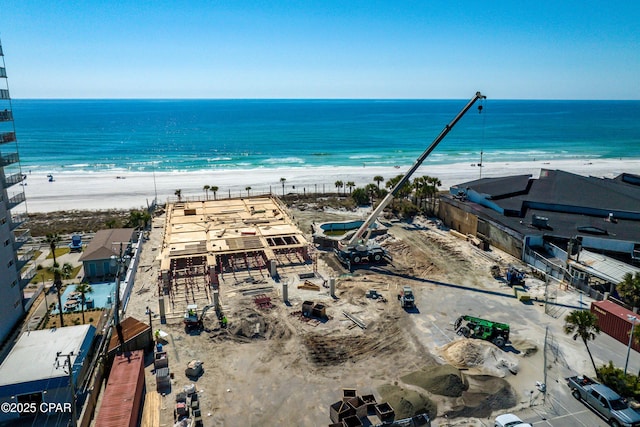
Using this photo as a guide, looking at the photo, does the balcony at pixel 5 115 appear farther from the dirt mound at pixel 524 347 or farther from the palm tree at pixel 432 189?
the palm tree at pixel 432 189

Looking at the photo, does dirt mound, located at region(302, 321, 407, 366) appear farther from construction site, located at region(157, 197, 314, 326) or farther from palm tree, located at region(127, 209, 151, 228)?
palm tree, located at region(127, 209, 151, 228)

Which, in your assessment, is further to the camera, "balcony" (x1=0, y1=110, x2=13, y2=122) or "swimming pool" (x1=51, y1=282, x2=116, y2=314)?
"swimming pool" (x1=51, y1=282, x2=116, y2=314)

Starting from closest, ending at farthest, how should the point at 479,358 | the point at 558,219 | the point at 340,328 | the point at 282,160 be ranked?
the point at 479,358, the point at 340,328, the point at 558,219, the point at 282,160

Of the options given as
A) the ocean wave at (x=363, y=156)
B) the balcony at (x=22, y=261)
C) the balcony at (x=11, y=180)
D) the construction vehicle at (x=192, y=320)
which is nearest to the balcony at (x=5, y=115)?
the balcony at (x=11, y=180)

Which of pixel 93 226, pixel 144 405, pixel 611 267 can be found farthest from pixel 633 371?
pixel 93 226

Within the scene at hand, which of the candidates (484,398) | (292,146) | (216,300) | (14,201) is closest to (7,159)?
(14,201)

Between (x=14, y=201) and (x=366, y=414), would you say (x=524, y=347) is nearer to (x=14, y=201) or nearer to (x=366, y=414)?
(x=366, y=414)

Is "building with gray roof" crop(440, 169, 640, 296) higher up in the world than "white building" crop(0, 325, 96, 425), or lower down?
higher up

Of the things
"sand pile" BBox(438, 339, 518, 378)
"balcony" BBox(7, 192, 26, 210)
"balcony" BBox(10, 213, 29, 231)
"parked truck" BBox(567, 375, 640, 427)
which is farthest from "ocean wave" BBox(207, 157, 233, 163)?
"parked truck" BBox(567, 375, 640, 427)
